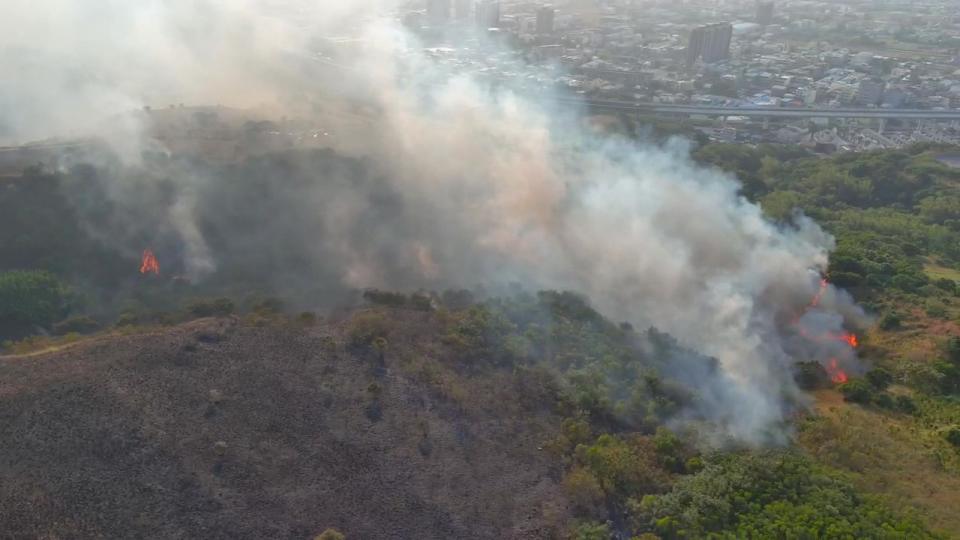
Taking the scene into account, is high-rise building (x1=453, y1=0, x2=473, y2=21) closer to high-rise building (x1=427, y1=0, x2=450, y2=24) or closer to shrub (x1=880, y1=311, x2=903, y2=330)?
high-rise building (x1=427, y1=0, x2=450, y2=24)

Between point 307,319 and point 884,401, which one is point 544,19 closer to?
point 307,319

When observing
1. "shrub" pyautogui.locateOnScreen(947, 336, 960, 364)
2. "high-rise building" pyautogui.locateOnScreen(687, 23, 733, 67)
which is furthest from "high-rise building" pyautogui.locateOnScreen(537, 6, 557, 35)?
"shrub" pyautogui.locateOnScreen(947, 336, 960, 364)

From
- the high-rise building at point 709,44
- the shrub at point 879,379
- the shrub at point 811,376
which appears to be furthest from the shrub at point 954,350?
the high-rise building at point 709,44

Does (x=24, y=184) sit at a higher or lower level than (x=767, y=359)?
→ higher

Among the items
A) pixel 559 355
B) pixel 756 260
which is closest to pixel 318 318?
pixel 559 355

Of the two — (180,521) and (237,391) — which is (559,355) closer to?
(237,391)

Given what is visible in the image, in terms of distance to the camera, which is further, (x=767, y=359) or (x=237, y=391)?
(x=767, y=359)

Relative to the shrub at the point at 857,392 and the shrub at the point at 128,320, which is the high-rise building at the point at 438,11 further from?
the shrub at the point at 857,392

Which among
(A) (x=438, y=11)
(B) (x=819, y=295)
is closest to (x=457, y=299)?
(B) (x=819, y=295)
